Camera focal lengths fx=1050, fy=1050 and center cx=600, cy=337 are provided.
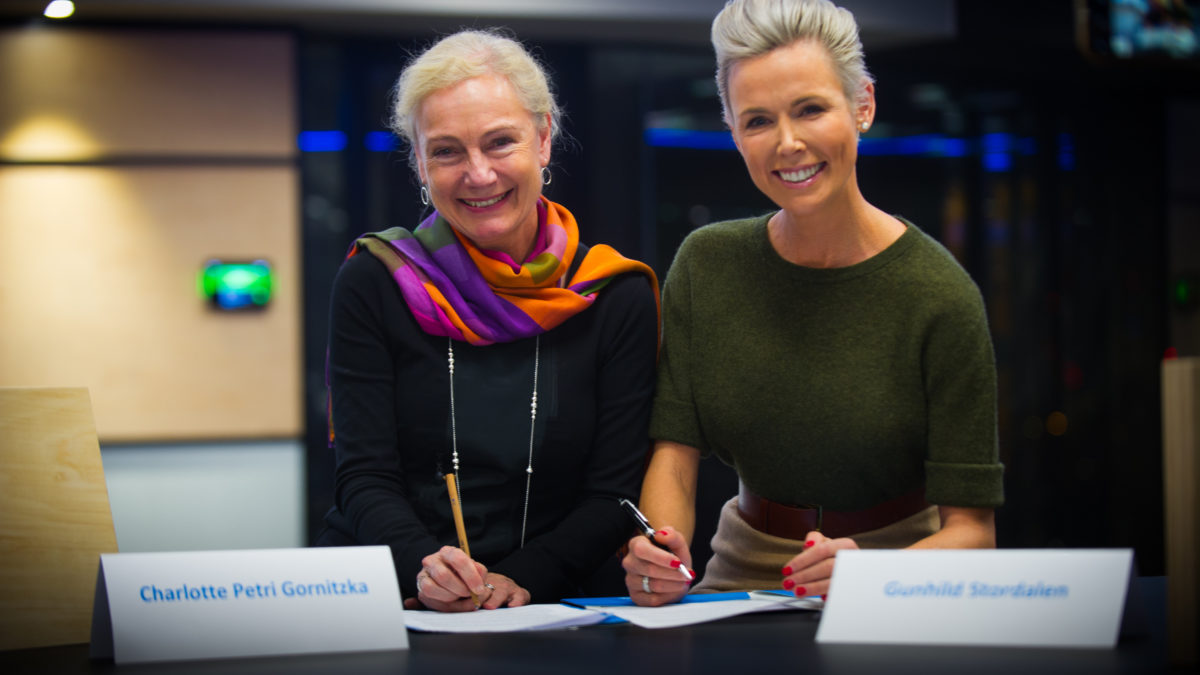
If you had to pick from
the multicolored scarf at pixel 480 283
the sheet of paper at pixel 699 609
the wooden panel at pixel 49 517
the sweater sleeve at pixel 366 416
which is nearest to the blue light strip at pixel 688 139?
the multicolored scarf at pixel 480 283

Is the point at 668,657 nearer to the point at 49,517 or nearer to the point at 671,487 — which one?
the point at 671,487

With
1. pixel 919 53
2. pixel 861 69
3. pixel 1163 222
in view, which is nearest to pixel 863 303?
pixel 861 69

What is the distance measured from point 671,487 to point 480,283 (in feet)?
1.45

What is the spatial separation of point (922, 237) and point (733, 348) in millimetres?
344

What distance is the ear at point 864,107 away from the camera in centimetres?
160

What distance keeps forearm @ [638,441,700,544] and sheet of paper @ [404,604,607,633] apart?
0.98ft

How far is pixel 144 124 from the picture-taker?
476 cm

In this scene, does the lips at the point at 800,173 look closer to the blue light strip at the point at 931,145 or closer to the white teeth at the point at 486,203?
the white teeth at the point at 486,203

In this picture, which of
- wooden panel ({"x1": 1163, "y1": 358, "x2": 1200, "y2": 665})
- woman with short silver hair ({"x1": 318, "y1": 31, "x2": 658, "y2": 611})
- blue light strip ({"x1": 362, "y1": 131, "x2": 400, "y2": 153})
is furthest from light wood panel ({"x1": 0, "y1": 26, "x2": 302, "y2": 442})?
wooden panel ({"x1": 1163, "y1": 358, "x2": 1200, "y2": 665})

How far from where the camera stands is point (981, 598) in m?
1.13

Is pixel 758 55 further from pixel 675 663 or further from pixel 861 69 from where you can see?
pixel 675 663

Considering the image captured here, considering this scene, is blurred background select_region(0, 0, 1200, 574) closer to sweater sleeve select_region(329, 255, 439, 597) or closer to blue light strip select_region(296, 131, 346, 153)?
blue light strip select_region(296, 131, 346, 153)

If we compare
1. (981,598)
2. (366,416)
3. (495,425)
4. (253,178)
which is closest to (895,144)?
(253,178)

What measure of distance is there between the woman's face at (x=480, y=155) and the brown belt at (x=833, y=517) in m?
0.62
